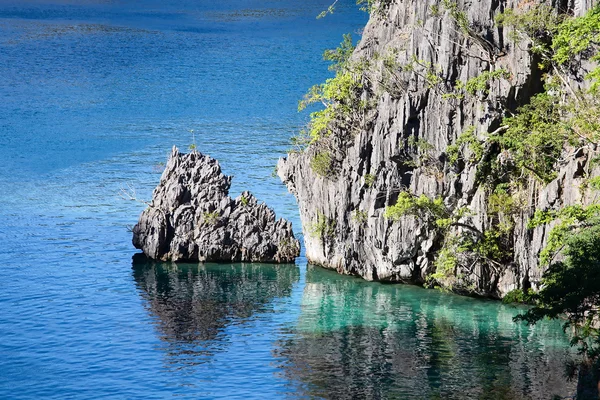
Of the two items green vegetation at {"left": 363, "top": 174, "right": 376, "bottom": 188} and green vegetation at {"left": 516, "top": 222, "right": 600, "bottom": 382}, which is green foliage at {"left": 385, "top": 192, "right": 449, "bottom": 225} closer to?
green vegetation at {"left": 363, "top": 174, "right": 376, "bottom": 188}

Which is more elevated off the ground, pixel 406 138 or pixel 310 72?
pixel 310 72

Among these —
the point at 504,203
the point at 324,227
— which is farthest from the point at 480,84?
the point at 324,227

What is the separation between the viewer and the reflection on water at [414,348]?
47188mm

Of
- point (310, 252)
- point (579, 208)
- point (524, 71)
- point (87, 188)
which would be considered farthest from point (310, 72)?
point (579, 208)

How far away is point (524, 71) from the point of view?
57.9m

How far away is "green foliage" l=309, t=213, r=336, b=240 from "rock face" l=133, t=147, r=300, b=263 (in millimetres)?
3260

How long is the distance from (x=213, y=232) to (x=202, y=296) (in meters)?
7.57

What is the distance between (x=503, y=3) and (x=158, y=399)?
3175 cm

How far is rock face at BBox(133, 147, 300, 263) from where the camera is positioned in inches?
2744

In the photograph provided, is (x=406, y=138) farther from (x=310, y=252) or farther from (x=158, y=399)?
(x=158, y=399)

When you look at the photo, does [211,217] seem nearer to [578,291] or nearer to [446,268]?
[446,268]

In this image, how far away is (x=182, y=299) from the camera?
62844 mm

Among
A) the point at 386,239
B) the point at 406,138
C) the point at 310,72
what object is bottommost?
the point at 386,239

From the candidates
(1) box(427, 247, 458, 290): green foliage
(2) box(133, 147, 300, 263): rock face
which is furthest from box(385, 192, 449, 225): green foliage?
(2) box(133, 147, 300, 263): rock face
